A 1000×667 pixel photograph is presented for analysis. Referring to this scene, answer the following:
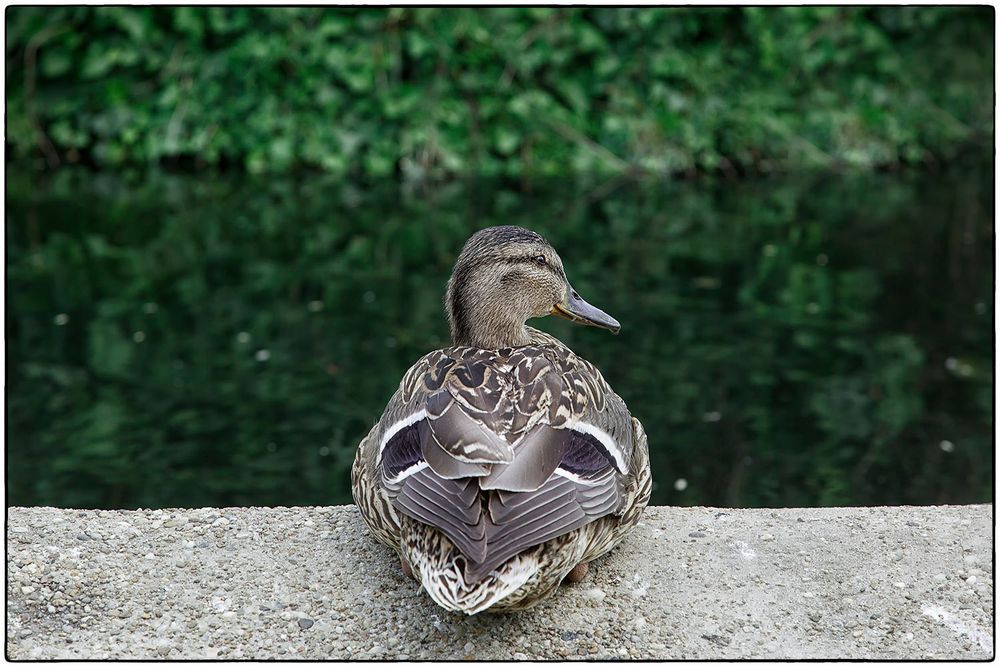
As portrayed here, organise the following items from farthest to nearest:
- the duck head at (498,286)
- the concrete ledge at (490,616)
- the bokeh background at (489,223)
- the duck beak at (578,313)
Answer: the bokeh background at (489,223)
the duck beak at (578,313)
the duck head at (498,286)
the concrete ledge at (490,616)

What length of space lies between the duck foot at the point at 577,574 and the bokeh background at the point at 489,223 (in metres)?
2.61

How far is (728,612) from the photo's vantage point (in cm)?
407

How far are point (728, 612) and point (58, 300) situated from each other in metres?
7.38

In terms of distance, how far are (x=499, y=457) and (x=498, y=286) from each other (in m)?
1.12

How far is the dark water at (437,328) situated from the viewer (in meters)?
7.12

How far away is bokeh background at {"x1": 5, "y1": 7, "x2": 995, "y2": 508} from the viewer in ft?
24.5

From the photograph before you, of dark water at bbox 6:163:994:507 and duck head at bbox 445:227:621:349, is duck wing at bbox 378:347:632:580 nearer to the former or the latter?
duck head at bbox 445:227:621:349

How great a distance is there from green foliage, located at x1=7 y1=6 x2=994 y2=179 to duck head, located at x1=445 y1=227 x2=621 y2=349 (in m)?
10.5

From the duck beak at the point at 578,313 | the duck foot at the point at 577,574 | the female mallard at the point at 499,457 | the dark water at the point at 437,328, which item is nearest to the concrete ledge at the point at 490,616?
the duck foot at the point at 577,574

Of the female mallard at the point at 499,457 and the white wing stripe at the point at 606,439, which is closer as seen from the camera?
the female mallard at the point at 499,457

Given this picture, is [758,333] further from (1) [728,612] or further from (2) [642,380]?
(1) [728,612]

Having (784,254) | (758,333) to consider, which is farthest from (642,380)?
(784,254)

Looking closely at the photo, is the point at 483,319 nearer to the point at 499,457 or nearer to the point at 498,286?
the point at 498,286

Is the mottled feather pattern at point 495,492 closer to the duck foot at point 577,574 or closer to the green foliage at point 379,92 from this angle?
the duck foot at point 577,574
